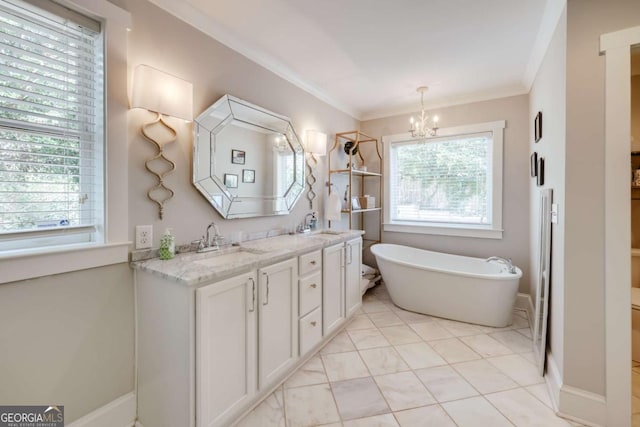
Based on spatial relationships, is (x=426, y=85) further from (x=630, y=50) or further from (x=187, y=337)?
(x=187, y=337)

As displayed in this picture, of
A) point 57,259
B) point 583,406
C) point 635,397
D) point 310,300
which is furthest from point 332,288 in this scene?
point 635,397

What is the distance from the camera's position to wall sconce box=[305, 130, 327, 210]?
3.07m

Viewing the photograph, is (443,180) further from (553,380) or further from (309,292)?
(309,292)

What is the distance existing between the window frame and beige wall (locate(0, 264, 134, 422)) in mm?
81

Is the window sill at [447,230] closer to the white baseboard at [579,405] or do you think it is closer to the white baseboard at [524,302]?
the white baseboard at [524,302]

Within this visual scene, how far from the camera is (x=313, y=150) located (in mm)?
3094

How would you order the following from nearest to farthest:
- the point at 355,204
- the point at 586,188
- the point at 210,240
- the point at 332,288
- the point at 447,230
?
the point at 586,188 < the point at 210,240 < the point at 332,288 < the point at 447,230 < the point at 355,204

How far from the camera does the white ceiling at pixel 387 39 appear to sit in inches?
73.2

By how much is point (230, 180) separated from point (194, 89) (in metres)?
0.68

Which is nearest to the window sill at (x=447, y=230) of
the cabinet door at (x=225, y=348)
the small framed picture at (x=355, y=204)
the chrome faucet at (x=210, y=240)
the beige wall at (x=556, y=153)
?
the small framed picture at (x=355, y=204)

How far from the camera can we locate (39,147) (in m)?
1.33

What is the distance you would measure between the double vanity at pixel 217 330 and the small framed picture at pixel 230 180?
50 cm

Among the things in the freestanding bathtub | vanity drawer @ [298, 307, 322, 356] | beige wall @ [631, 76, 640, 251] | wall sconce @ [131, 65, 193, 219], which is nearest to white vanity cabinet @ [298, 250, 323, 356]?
vanity drawer @ [298, 307, 322, 356]

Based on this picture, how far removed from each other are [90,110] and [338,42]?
5.91 ft
